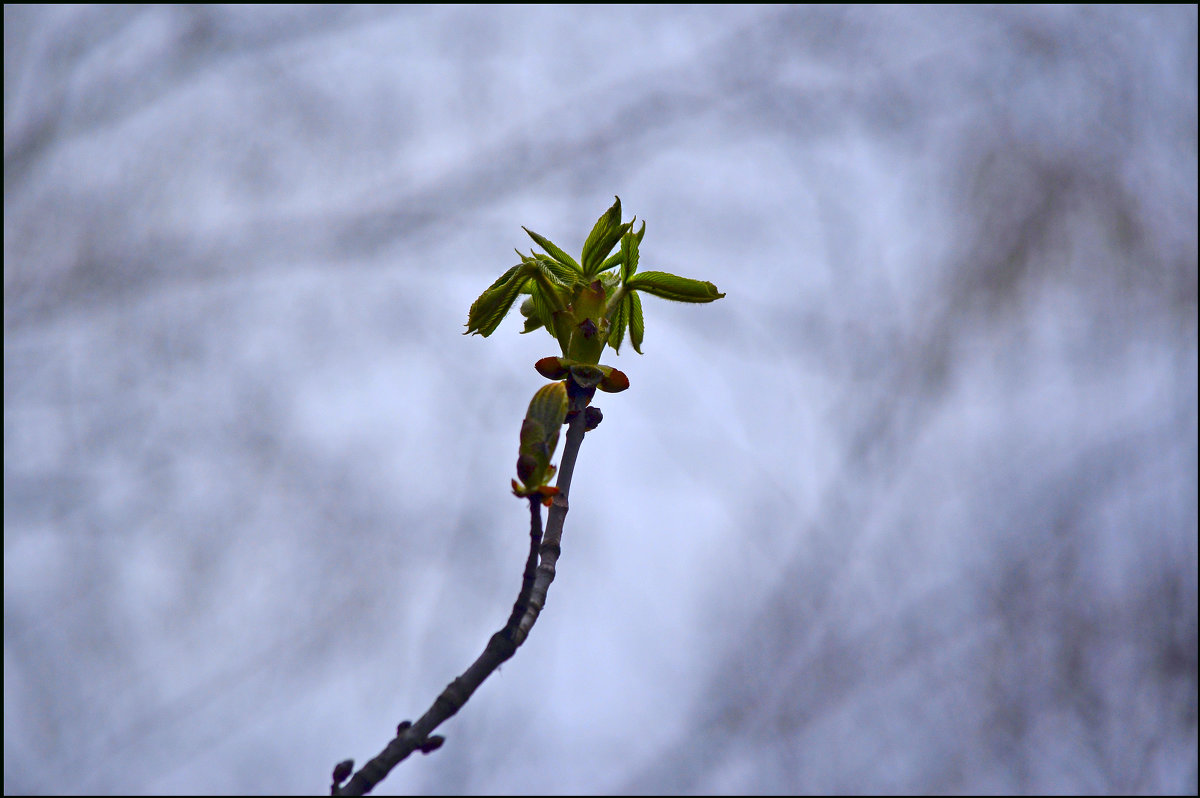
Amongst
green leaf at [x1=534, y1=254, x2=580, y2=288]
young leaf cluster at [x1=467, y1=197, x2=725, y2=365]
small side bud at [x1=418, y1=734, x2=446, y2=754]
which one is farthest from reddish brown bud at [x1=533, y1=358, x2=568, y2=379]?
small side bud at [x1=418, y1=734, x2=446, y2=754]

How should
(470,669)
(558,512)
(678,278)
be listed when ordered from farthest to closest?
1. (678,278)
2. (558,512)
3. (470,669)

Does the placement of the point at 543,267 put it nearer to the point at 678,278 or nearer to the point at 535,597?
the point at 678,278

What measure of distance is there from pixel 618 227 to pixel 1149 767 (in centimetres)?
581

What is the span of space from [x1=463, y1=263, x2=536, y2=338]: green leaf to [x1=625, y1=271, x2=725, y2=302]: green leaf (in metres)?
0.21

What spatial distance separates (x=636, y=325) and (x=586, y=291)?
20cm

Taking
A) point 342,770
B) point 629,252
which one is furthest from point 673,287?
point 342,770

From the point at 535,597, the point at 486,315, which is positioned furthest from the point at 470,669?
the point at 486,315

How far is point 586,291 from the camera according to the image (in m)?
1.58

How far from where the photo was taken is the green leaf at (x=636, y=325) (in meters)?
1.72

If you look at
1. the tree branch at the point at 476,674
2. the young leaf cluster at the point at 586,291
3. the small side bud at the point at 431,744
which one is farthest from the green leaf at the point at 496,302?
the small side bud at the point at 431,744

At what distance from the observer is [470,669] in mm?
1277

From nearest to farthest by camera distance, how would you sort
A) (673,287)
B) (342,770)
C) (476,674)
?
1. (476,674)
2. (342,770)
3. (673,287)

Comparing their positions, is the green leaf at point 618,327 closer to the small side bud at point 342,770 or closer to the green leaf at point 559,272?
the green leaf at point 559,272

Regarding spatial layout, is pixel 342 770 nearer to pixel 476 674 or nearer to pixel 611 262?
pixel 476 674
